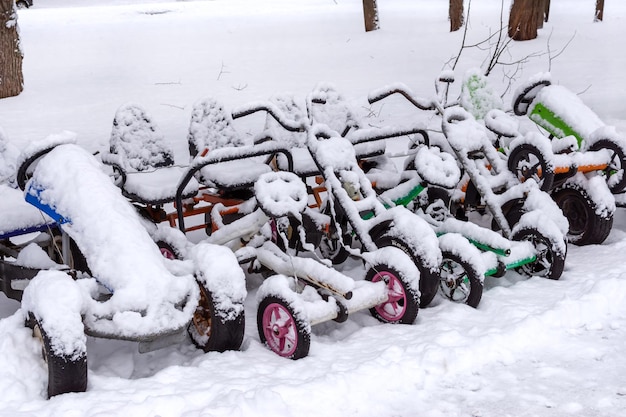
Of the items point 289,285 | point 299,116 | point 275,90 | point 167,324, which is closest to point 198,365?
point 167,324

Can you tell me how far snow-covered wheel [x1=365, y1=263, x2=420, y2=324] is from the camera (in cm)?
475

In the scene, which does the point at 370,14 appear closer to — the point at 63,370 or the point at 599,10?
the point at 599,10

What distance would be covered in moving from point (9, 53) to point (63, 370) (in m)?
8.10

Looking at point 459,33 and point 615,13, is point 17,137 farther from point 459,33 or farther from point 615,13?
point 615,13

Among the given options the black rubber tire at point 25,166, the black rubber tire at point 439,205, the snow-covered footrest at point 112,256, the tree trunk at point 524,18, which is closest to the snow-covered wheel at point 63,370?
the snow-covered footrest at point 112,256

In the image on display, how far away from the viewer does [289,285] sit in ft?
15.4

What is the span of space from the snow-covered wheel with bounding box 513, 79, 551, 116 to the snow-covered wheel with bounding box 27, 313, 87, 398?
15.4 ft

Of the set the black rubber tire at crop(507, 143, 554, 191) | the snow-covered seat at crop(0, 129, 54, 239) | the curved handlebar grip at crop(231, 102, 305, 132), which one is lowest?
the black rubber tire at crop(507, 143, 554, 191)

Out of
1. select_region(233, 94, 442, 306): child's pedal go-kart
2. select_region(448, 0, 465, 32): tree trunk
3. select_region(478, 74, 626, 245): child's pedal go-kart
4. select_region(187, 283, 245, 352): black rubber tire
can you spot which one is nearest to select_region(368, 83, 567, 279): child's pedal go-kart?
select_region(478, 74, 626, 245): child's pedal go-kart

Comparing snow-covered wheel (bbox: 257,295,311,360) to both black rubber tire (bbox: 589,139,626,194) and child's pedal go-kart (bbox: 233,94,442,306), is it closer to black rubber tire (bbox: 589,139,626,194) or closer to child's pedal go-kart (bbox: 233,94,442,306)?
child's pedal go-kart (bbox: 233,94,442,306)

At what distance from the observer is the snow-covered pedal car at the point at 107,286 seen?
374cm

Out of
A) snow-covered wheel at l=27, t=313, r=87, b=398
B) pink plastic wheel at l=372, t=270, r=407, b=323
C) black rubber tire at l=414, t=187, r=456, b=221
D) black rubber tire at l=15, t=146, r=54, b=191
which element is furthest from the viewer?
black rubber tire at l=414, t=187, r=456, b=221

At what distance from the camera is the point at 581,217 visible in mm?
6426

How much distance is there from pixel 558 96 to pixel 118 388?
4.68 meters
